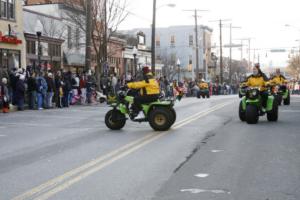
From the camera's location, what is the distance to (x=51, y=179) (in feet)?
25.7

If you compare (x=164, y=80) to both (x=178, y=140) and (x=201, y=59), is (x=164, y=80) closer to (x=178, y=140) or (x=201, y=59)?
(x=178, y=140)

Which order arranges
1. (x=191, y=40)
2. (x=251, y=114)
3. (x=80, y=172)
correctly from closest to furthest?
(x=80, y=172)
(x=251, y=114)
(x=191, y=40)

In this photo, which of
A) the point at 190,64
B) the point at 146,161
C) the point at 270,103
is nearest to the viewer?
the point at 146,161

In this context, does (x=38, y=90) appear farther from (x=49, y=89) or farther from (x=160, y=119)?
(x=160, y=119)

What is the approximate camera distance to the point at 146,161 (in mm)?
9305

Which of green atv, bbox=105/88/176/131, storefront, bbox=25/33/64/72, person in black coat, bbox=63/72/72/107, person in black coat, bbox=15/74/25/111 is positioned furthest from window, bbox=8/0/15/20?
green atv, bbox=105/88/176/131

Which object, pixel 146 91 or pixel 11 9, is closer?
pixel 146 91

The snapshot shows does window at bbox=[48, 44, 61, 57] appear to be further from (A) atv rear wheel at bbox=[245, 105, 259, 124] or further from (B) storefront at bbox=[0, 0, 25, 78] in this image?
(A) atv rear wheel at bbox=[245, 105, 259, 124]

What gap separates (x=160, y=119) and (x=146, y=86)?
93cm

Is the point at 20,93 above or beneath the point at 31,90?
beneath

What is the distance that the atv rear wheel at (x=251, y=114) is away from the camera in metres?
15.5

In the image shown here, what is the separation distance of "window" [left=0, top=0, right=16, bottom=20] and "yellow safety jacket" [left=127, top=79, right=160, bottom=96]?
19392mm

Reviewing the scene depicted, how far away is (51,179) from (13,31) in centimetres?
2577

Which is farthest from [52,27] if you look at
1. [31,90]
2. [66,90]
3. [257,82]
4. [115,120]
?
[115,120]
